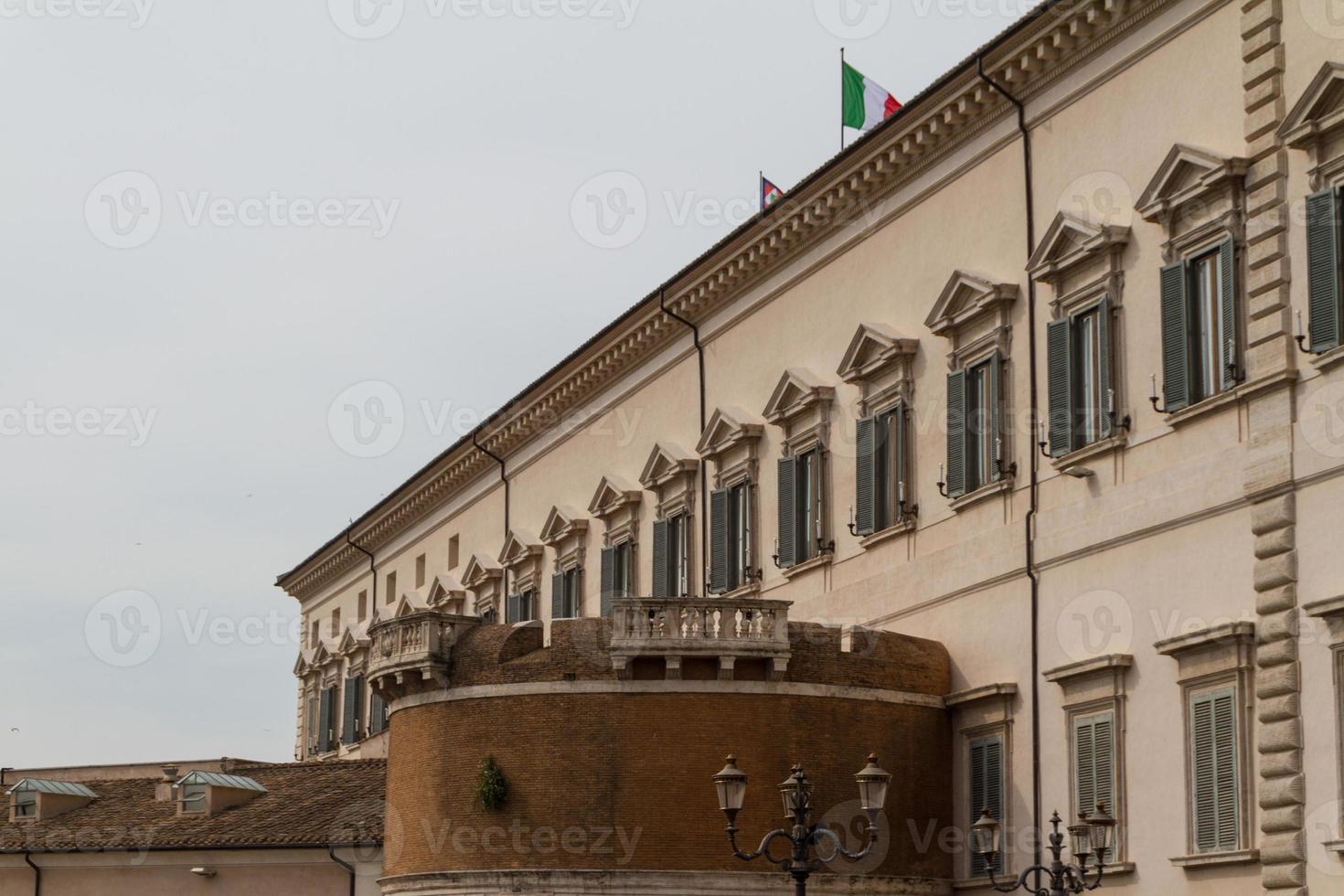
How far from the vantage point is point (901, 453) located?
29109mm

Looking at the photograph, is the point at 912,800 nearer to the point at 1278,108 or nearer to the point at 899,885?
the point at 899,885

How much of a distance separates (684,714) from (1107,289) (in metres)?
6.82

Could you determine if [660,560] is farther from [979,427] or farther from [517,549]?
[979,427]

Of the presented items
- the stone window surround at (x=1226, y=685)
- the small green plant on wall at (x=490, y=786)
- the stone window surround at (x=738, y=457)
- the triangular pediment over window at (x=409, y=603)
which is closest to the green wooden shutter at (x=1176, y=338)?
the stone window surround at (x=1226, y=685)

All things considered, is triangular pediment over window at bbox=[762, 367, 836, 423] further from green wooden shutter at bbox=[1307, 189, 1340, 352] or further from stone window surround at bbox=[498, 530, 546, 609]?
stone window surround at bbox=[498, 530, 546, 609]

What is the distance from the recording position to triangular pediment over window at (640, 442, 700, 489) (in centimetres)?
3566

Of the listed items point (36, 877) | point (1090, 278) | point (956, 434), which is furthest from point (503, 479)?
point (1090, 278)

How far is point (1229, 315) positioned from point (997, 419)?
4.67 meters

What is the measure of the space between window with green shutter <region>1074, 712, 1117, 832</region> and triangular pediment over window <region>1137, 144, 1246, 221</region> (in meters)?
5.51

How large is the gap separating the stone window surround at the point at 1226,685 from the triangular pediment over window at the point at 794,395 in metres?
8.76

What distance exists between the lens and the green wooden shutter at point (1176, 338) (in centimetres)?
2356

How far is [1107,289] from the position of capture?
25109 millimetres

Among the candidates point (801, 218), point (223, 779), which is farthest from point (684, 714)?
point (223, 779)

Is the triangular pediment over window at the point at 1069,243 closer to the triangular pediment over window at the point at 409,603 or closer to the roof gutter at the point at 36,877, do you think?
the roof gutter at the point at 36,877
